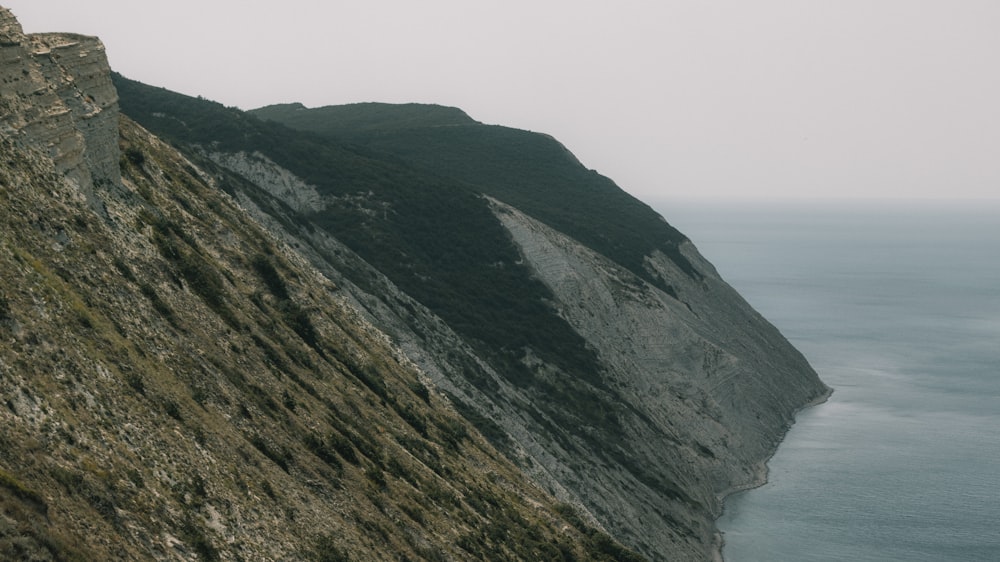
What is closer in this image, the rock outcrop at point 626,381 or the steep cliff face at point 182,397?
the steep cliff face at point 182,397

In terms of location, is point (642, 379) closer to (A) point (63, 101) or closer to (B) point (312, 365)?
(B) point (312, 365)

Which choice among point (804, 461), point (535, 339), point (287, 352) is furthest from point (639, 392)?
point (287, 352)

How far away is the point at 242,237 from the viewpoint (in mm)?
47250

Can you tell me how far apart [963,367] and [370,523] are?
136142mm

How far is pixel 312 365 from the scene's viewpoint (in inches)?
1517

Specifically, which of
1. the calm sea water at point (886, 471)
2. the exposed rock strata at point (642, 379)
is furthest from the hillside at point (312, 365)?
the calm sea water at point (886, 471)

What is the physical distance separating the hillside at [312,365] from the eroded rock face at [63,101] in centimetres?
11

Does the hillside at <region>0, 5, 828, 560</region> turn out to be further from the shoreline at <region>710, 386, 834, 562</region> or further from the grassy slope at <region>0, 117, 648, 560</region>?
the shoreline at <region>710, 386, 834, 562</region>

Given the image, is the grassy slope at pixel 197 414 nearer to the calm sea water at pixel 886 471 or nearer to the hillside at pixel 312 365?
the hillside at pixel 312 365

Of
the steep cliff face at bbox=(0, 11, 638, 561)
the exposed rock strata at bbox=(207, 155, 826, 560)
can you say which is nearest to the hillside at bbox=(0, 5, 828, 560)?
the steep cliff face at bbox=(0, 11, 638, 561)

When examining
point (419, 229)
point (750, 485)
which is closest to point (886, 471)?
point (750, 485)

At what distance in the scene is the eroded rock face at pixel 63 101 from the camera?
3203cm

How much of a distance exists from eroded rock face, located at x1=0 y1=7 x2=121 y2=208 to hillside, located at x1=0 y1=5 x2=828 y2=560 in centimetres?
11

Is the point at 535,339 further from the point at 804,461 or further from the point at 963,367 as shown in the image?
the point at 963,367
